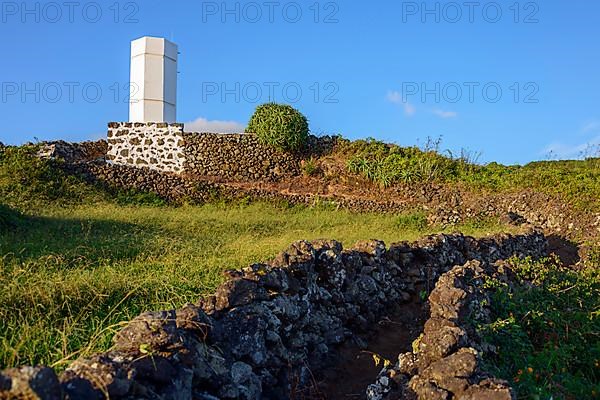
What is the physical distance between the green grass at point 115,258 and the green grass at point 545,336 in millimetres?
3102

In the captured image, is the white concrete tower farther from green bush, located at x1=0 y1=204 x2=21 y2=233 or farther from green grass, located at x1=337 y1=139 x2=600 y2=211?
green bush, located at x1=0 y1=204 x2=21 y2=233

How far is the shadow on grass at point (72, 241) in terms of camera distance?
28.1 feet

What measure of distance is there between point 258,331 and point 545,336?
153 inches

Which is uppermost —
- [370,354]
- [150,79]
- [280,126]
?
[150,79]

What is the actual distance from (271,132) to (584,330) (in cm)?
1492

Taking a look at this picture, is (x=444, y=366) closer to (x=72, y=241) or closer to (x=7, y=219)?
(x=72, y=241)

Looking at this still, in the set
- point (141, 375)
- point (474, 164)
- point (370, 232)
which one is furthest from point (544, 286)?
point (474, 164)

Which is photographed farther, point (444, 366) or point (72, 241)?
point (72, 241)

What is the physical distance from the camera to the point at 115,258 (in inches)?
347

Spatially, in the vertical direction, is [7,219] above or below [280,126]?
below

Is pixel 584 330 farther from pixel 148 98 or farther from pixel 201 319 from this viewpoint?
pixel 148 98

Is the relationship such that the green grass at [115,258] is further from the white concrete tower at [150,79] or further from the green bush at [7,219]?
the white concrete tower at [150,79]

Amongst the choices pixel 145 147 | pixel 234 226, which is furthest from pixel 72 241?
pixel 145 147

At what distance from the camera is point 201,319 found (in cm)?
419
